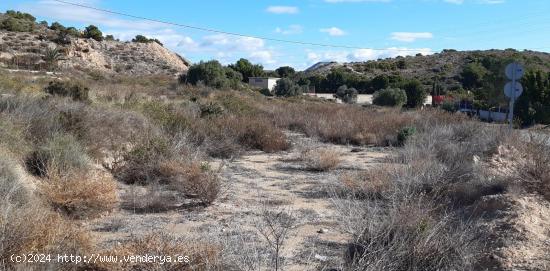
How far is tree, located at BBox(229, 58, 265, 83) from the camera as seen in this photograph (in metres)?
79.6

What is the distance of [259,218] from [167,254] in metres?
3.11

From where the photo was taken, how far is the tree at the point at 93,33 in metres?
69.4

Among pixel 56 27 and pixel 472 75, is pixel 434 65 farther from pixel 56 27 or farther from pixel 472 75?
pixel 56 27

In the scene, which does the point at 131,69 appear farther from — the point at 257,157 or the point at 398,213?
the point at 398,213

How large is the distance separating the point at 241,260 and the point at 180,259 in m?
0.66

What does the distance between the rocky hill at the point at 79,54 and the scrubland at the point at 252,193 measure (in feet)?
126

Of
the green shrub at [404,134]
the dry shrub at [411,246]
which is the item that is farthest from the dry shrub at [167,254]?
the green shrub at [404,134]

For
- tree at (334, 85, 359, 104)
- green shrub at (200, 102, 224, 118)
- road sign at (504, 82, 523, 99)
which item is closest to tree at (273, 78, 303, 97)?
tree at (334, 85, 359, 104)

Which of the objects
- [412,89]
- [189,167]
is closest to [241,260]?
[189,167]

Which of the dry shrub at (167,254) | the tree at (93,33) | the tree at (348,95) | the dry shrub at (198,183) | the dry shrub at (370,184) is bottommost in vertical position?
the tree at (348,95)

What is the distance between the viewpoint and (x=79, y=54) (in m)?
61.9

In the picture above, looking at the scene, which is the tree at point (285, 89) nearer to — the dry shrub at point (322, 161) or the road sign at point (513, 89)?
the road sign at point (513, 89)

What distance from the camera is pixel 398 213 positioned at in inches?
238

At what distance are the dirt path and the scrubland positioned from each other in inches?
2.2
